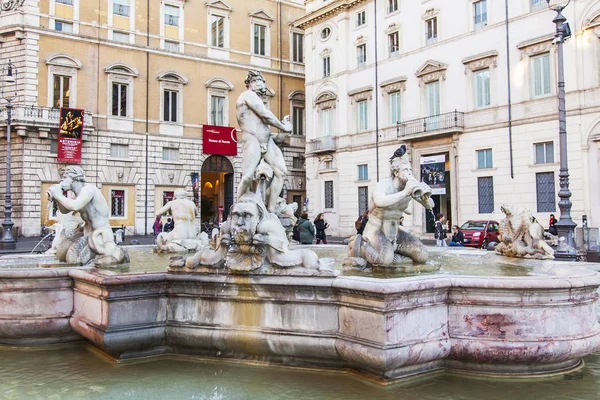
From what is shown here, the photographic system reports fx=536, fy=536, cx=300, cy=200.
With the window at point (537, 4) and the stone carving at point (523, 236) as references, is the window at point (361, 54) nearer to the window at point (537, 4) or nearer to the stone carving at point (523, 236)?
the window at point (537, 4)

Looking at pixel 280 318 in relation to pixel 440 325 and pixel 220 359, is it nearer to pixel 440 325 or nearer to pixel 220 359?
pixel 220 359

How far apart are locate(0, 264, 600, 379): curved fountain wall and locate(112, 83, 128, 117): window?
26499 millimetres

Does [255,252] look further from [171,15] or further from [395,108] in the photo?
[171,15]

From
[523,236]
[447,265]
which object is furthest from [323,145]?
Result: [447,265]

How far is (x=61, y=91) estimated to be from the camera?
27656mm

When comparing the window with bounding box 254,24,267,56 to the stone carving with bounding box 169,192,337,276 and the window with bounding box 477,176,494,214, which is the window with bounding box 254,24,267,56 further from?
the stone carving with bounding box 169,192,337,276

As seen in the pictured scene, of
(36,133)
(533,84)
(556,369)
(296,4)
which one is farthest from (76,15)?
(556,369)

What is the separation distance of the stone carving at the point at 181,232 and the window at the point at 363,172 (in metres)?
21.9

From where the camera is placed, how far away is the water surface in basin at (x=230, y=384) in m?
3.93

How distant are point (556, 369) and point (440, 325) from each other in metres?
1.04

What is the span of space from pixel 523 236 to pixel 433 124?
20.6 meters

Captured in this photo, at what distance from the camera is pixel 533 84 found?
23.3 metres

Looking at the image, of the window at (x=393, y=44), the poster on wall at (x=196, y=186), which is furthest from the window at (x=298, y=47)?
the poster on wall at (x=196, y=186)

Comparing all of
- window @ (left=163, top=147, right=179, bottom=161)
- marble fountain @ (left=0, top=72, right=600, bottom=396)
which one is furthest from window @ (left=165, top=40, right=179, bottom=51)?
marble fountain @ (left=0, top=72, right=600, bottom=396)
